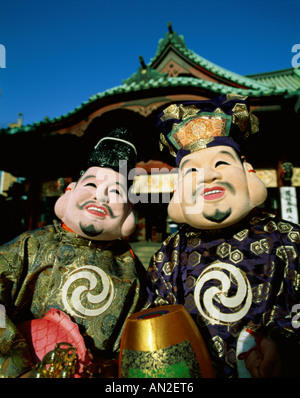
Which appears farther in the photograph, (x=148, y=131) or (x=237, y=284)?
(x=148, y=131)

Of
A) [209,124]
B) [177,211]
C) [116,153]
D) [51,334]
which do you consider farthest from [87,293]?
[209,124]

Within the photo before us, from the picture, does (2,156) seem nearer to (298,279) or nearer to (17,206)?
(17,206)

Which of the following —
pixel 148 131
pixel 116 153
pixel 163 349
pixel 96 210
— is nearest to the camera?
pixel 163 349

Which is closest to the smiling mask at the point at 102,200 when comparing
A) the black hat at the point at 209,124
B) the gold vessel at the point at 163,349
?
the black hat at the point at 209,124

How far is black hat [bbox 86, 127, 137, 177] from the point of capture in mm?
2395

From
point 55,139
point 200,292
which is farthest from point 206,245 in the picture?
point 55,139

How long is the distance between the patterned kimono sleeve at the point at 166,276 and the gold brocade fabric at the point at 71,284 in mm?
121

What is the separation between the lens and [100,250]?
2197mm

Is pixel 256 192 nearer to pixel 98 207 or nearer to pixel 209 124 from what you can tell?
pixel 209 124

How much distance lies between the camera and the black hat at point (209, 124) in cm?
213

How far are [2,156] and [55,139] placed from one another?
2098 mm

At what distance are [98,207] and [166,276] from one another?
81 centimetres

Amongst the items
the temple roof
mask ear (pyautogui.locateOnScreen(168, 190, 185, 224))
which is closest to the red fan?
mask ear (pyautogui.locateOnScreen(168, 190, 185, 224))

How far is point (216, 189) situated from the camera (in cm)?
193
